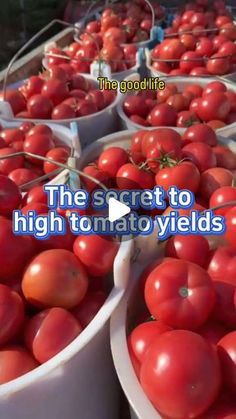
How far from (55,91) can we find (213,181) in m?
0.84

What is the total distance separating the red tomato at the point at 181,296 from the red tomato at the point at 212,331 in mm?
22

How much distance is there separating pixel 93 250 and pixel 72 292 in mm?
94

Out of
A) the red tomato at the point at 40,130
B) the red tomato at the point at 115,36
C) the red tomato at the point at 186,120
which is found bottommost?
the red tomato at the point at 186,120

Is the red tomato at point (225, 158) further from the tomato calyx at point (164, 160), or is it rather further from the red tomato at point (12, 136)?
the red tomato at point (12, 136)

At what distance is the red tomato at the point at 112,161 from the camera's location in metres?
1.24

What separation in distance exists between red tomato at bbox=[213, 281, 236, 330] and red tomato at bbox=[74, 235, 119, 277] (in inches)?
8.4

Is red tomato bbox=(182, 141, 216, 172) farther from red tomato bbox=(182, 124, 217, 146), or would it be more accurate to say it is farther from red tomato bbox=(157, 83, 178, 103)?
red tomato bbox=(157, 83, 178, 103)

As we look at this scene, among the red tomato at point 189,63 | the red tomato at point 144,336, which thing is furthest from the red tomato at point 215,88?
the red tomato at point 144,336

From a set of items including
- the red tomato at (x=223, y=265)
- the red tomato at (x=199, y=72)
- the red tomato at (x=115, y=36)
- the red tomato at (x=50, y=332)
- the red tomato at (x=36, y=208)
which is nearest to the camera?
the red tomato at (x=50, y=332)

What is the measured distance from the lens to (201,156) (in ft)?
3.99

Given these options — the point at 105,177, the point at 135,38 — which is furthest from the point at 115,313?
the point at 135,38

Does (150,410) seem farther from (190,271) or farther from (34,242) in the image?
(34,242)

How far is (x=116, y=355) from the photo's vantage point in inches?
29.0

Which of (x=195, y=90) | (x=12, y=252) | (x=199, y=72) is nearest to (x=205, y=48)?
(x=199, y=72)
